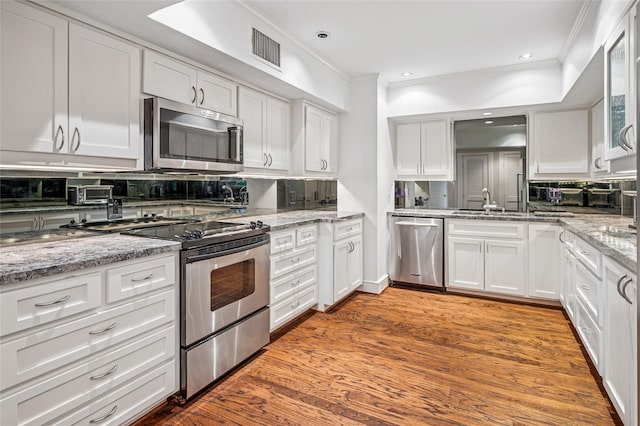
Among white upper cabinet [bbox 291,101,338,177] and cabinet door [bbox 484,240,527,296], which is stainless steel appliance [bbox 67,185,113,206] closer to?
white upper cabinet [bbox 291,101,338,177]

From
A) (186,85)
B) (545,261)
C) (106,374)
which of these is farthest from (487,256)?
(106,374)

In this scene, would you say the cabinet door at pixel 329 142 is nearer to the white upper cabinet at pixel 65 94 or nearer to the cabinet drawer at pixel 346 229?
the cabinet drawer at pixel 346 229

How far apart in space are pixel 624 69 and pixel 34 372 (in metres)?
3.06

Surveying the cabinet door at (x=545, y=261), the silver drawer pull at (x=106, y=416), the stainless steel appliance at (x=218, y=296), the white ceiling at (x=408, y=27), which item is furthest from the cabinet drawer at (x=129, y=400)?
the cabinet door at (x=545, y=261)

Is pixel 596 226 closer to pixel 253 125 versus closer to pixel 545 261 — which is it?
pixel 545 261

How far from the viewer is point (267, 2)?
2570 mm

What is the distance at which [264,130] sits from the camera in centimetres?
336

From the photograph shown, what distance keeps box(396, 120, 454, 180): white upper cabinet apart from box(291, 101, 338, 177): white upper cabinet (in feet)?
3.11

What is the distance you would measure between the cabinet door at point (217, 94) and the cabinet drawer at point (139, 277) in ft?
4.09

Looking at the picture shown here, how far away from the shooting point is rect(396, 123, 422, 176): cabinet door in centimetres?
470

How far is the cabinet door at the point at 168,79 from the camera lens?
229 cm

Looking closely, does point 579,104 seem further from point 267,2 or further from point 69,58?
point 69,58

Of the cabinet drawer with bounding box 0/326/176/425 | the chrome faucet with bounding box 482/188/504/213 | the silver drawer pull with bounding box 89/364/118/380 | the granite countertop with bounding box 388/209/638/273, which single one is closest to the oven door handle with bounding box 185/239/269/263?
the cabinet drawer with bounding box 0/326/176/425

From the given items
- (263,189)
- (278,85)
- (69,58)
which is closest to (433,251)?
(263,189)
